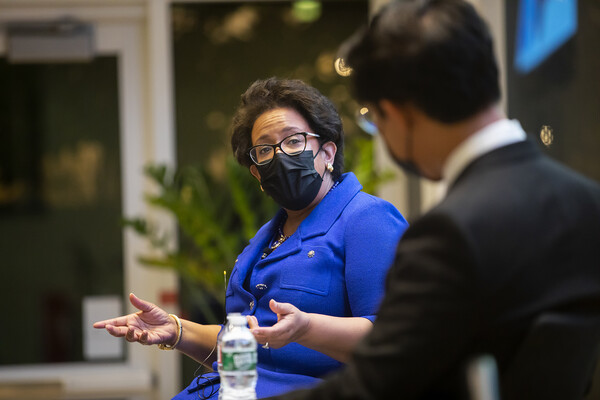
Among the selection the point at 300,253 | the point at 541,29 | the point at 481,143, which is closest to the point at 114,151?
the point at 541,29

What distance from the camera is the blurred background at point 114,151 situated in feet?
14.9

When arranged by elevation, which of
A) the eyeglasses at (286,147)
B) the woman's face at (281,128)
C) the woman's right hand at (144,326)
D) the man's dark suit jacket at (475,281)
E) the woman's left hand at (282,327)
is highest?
the woman's face at (281,128)

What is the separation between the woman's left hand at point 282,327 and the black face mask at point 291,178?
45 centimetres

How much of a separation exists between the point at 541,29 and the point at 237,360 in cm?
224

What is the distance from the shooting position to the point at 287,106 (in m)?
1.90

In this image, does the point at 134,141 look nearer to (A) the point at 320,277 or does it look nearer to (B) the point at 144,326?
(B) the point at 144,326

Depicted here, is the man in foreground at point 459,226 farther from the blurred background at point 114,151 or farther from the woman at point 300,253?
the blurred background at point 114,151

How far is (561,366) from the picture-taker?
1.07 meters

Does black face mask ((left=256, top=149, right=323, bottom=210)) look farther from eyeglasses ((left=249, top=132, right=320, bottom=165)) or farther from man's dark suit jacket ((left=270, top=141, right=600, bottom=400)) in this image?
man's dark suit jacket ((left=270, top=141, right=600, bottom=400))

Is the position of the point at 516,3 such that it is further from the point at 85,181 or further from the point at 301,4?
the point at 85,181

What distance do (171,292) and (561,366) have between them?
369 cm

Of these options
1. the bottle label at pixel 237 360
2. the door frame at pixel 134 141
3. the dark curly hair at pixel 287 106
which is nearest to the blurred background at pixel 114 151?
the door frame at pixel 134 141

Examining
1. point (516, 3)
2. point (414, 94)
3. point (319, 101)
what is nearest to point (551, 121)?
point (516, 3)

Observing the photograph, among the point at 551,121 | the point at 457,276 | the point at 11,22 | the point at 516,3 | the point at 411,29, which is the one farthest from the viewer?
the point at 11,22
